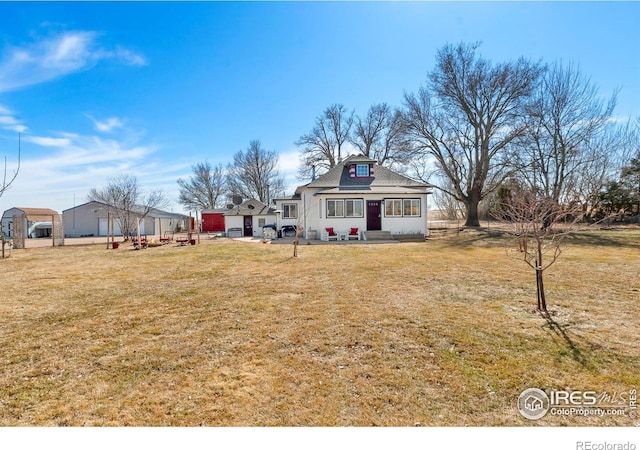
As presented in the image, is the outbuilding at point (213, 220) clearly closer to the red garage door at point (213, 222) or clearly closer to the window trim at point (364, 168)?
the red garage door at point (213, 222)

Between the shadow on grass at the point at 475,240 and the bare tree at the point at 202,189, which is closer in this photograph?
the shadow on grass at the point at 475,240

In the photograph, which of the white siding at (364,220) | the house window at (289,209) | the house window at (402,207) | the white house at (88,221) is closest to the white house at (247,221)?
the house window at (289,209)

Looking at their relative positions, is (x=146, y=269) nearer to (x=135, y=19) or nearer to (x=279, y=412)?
(x=135, y=19)

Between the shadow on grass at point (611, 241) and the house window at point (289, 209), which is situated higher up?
the house window at point (289, 209)

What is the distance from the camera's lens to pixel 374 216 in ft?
61.4

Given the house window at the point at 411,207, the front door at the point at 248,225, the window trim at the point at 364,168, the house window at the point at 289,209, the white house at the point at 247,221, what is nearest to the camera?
the house window at the point at 411,207

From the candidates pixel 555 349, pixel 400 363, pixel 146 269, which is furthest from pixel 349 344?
pixel 146 269

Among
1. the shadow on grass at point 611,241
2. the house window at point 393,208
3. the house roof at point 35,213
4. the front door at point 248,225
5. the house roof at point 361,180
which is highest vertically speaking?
the house roof at point 361,180

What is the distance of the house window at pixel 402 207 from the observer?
18609 millimetres

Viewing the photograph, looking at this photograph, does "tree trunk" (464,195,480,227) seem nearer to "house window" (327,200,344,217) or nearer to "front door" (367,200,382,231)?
"front door" (367,200,382,231)

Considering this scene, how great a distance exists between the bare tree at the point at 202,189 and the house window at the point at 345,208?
3097cm

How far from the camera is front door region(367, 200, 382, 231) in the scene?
18.6m
